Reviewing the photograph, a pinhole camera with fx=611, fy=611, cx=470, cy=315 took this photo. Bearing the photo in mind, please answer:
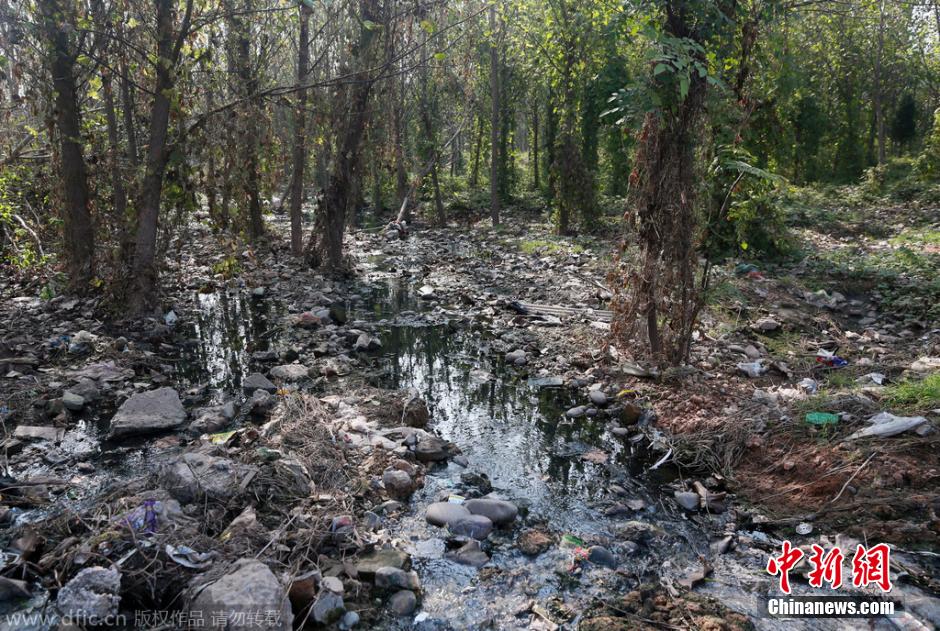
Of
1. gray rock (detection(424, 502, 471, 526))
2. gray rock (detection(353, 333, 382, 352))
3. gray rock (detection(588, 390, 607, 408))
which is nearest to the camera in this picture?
gray rock (detection(424, 502, 471, 526))

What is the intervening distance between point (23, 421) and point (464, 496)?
3365mm

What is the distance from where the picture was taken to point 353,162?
10.4 meters

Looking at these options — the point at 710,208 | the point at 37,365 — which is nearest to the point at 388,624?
the point at 710,208

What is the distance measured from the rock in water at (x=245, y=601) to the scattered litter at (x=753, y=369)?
4247 millimetres

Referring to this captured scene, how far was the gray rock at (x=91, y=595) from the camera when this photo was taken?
2.55m

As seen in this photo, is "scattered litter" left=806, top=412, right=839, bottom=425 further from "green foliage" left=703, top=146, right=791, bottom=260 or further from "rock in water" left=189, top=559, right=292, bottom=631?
"rock in water" left=189, top=559, right=292, bottom=631

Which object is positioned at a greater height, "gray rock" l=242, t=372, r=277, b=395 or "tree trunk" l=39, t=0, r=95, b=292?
"tree trunk" l=39, t=0, r=95, b=292

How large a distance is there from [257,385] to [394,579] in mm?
2980

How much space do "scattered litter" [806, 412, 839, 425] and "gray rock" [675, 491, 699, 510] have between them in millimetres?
1042

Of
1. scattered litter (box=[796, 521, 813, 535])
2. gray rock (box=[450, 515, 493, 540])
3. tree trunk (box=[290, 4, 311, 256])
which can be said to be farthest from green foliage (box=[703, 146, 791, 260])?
tree trunk (box=[290, 4, 311, 256])

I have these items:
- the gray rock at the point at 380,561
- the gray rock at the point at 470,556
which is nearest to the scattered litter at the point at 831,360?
the gray rock at the point at 470,556

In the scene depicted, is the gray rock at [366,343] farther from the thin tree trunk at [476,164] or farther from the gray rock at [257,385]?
the thin tree trunk at [476,164]

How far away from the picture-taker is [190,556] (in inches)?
112

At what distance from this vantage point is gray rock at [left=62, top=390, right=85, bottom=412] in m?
4.80
